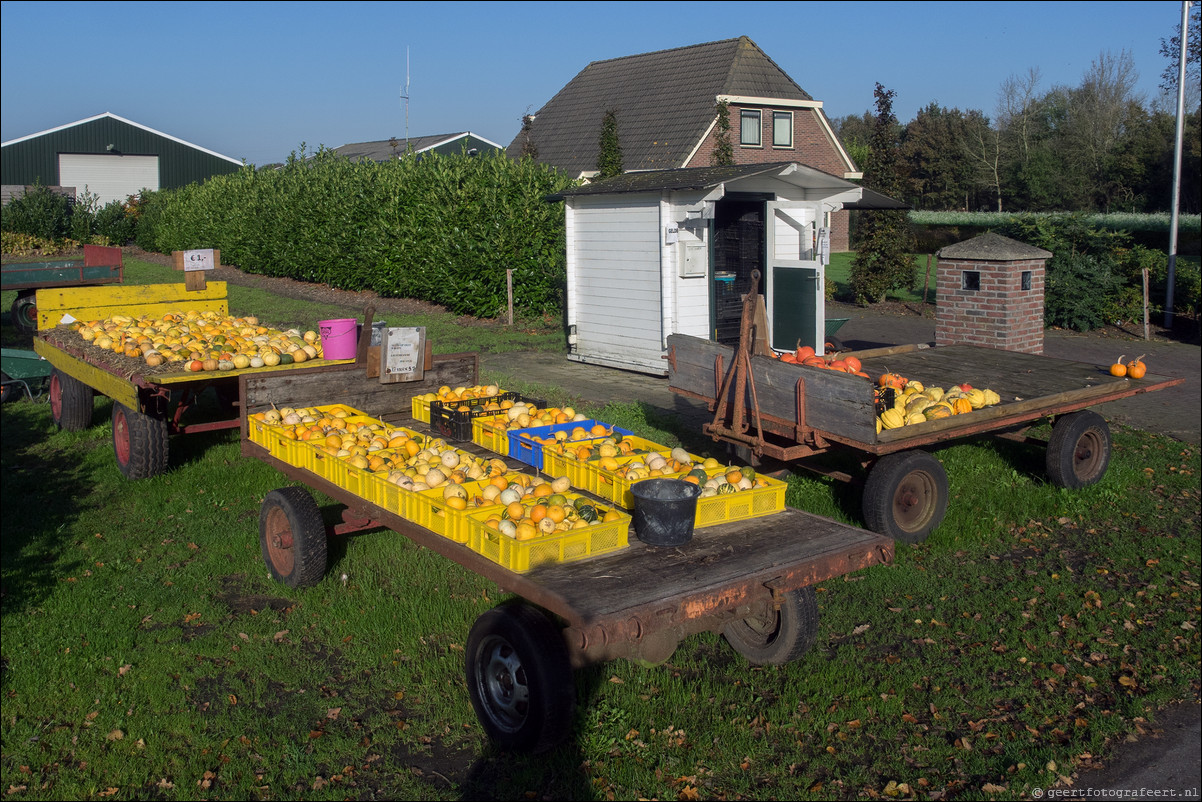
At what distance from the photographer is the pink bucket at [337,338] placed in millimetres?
8227

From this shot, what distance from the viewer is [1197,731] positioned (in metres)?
4.89

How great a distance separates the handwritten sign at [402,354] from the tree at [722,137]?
816 inches

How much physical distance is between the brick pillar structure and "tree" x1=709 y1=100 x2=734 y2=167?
15400 mm

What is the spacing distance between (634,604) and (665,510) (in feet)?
2.19

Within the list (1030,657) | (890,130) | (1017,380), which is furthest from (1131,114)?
(1030,657)

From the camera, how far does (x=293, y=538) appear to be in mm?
6230

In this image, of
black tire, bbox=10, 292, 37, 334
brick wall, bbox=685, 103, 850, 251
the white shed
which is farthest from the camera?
brick wall, bbox=685, 103, 850, 251

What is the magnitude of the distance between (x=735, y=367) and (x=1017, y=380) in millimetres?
3033

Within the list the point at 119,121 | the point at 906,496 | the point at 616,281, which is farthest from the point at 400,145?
the point at 906,496

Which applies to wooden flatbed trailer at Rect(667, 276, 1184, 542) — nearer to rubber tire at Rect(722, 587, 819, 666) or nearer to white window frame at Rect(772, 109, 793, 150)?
rubber tire at Rect(722, 587, 819, 666)

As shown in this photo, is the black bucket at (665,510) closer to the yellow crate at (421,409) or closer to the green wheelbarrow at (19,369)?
the yellow crate at (421,409)

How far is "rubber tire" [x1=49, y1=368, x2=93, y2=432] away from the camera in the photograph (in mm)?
10312

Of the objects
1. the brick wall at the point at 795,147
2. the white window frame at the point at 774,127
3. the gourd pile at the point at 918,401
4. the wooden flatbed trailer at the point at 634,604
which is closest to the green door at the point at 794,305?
the gourd pile at the point at 918,401

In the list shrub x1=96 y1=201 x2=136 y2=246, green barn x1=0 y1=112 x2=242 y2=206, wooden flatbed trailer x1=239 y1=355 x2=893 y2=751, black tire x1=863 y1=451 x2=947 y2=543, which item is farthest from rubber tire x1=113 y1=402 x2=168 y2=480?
green barn x1=0 y1=112 x2=242 y2=206
